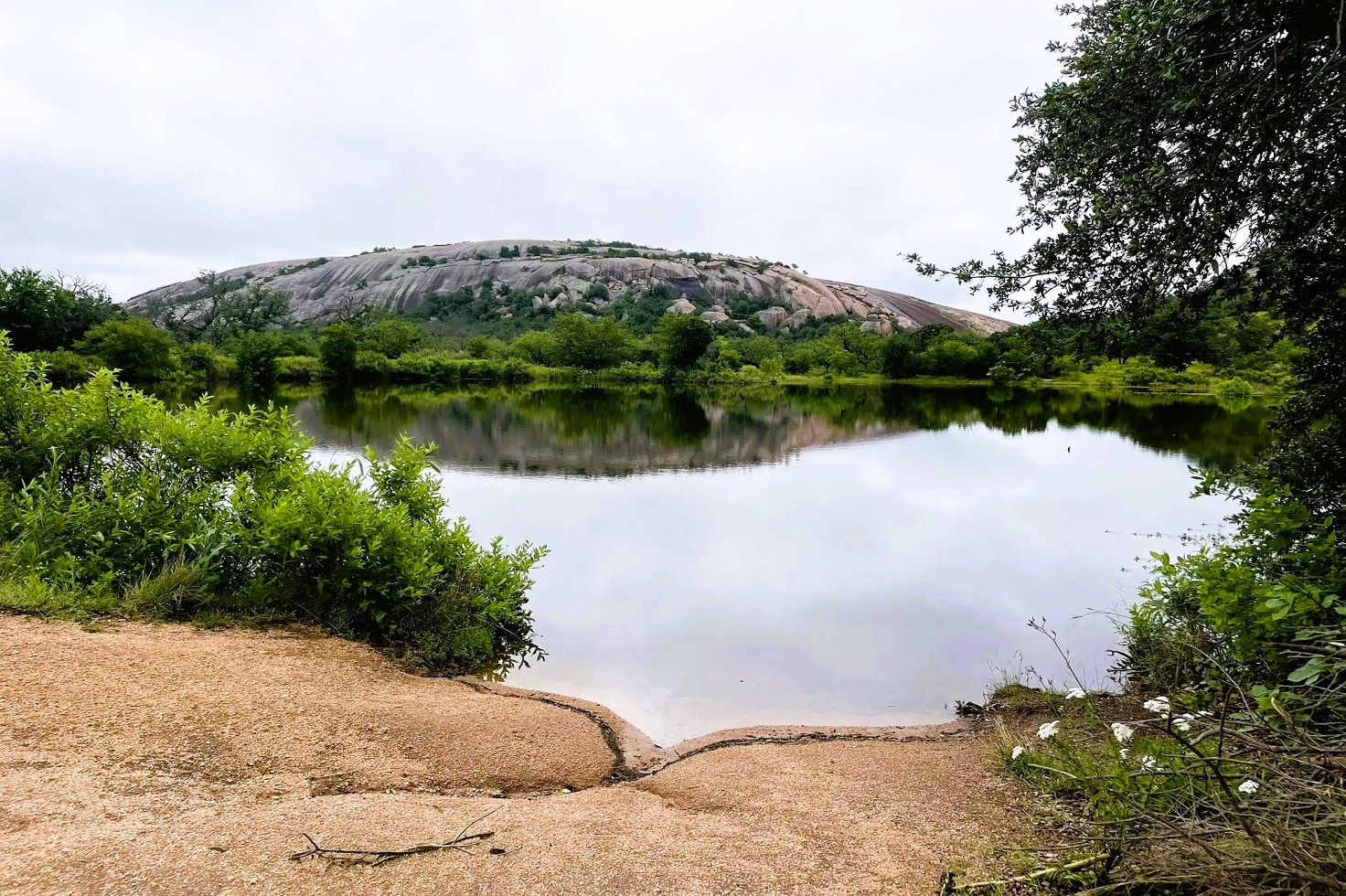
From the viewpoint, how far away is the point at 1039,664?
28.5 ft

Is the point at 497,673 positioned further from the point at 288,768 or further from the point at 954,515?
the point at 954,515

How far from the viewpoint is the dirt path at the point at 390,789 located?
3225 millimetres

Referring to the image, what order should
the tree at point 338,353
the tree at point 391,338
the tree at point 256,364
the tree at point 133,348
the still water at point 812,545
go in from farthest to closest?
the tree at point 391,338
the tree at point 338,353
the tree at point 256,364
the tree at point 133,348
the still water at point 812,545

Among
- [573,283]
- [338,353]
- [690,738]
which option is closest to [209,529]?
[690,738]

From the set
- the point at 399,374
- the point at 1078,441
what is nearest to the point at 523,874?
the point at 1078,441

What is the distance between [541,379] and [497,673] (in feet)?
204

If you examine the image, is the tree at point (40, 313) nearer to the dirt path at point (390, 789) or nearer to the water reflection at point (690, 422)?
the water reflection at point (690, 422)

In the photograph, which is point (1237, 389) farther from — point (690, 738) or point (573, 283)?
point (573, 283)

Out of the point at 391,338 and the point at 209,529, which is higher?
the point at 391,338

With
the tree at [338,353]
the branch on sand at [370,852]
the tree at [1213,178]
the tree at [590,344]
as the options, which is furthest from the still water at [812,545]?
the tree at [590,344]

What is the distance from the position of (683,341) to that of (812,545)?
56391mm

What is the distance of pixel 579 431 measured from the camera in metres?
30.9

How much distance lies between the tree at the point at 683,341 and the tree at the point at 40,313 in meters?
42.0

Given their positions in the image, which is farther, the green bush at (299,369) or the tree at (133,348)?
the green bush at (299,369)
